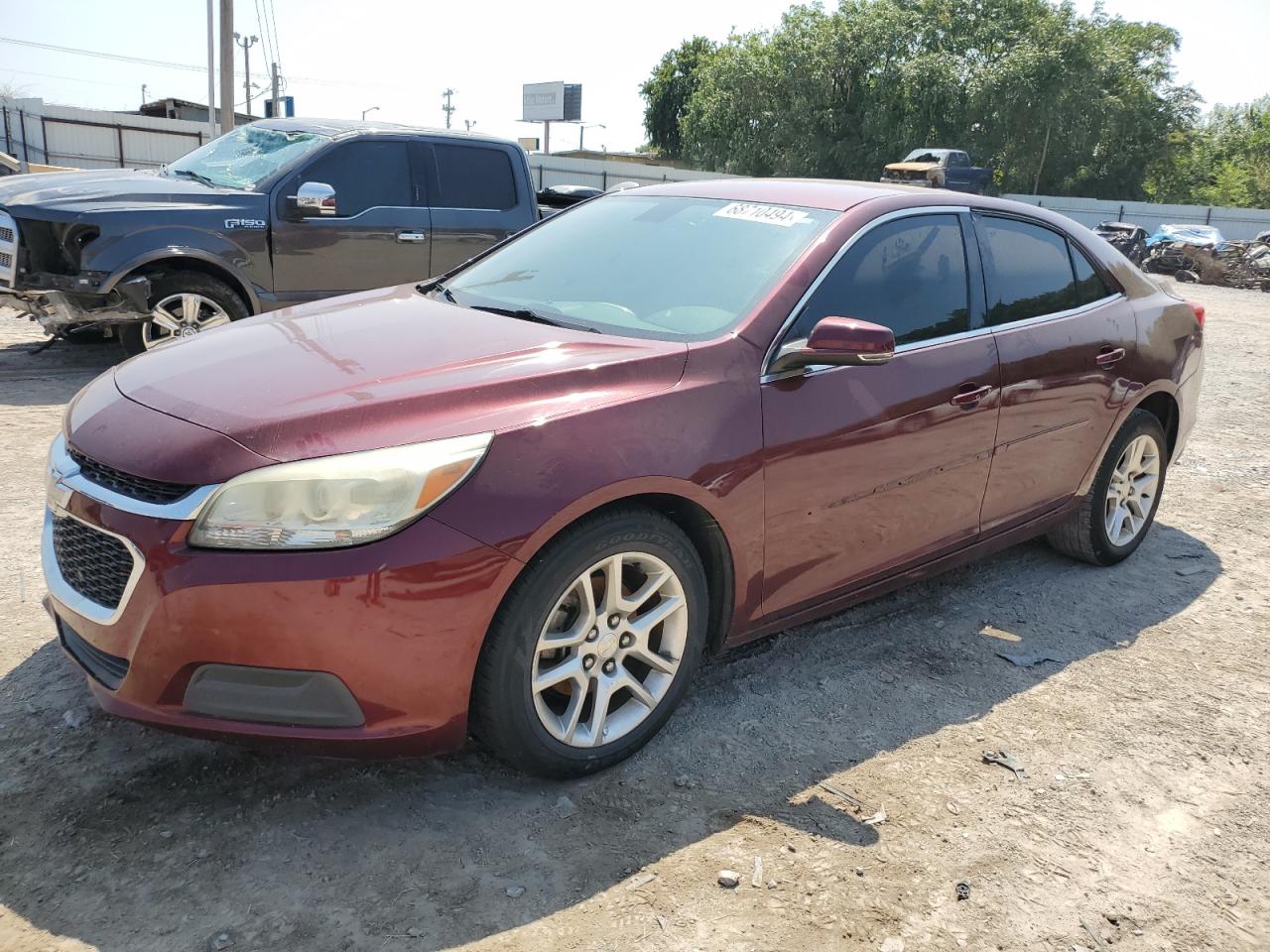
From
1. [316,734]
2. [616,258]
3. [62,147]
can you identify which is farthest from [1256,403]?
[62,147]

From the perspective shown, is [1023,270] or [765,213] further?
[1023,270]

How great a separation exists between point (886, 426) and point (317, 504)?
1.86m

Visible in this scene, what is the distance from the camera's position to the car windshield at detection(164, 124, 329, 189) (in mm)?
7297

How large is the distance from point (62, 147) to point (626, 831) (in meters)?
34.5

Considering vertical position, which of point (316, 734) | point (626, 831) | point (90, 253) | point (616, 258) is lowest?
point (626, 831)

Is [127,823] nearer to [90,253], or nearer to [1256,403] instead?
[90,253]

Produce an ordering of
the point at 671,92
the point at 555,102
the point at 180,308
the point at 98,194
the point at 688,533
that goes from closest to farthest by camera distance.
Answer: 1. the point at 688,533
2. the point at 98,194
3. the point at 180,308
4. the point at 671,92
5. the point at 555,102

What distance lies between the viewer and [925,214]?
12.2 ft

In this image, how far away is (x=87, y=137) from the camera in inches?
1214

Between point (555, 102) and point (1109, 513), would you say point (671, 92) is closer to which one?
point (555, 102)

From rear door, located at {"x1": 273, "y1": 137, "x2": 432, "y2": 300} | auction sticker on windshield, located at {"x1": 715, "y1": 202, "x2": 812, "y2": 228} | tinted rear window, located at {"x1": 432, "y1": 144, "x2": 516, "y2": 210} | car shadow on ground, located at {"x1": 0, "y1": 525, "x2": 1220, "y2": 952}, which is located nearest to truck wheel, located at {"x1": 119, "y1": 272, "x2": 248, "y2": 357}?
rear door, located at {"x1": 273, "y1": 137, "x2": 432, "y2": 300}

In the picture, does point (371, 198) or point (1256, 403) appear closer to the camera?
point (371, 198)

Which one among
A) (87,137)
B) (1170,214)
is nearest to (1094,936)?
(87,137)

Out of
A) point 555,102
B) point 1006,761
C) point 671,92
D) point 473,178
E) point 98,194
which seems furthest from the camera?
point 555,102
